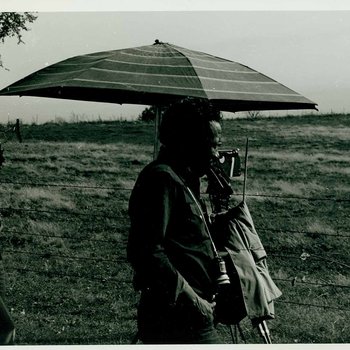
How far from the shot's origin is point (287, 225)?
35.2 ft

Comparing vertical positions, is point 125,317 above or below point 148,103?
below

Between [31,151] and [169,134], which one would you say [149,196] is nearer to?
[169,134]

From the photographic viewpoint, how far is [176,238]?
242 centimetres

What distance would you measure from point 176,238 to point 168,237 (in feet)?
0.10

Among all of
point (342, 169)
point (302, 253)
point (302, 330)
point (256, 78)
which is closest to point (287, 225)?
point (302, 253)

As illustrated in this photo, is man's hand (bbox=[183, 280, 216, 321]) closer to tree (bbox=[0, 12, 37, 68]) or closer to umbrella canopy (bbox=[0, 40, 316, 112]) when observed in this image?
umbrella canopy (bbox=[0, 40, 316, 112])

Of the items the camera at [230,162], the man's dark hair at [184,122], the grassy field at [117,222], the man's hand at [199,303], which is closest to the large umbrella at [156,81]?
the camera at [230,162]

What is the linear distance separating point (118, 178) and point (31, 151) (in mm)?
2636

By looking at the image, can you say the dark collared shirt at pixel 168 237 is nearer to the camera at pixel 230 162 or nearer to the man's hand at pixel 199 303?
the man's hand at pixel 199 303

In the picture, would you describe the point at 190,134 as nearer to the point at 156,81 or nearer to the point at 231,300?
the point at 231,300

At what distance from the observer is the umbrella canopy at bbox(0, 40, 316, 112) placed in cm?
344

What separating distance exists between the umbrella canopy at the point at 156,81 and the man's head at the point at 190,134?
0.79 meters

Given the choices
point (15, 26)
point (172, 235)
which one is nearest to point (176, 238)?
point (172, 235)

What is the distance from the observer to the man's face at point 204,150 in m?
2.54
